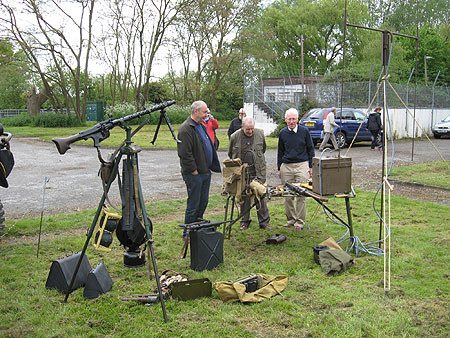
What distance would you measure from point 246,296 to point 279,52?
180ft

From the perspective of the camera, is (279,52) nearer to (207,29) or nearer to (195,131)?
(207,29)

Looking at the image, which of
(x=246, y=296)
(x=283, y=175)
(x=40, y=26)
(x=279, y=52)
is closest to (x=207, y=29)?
(x=40, y=26)

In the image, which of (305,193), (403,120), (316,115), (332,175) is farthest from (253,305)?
(403,120)

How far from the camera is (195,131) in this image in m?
6.00

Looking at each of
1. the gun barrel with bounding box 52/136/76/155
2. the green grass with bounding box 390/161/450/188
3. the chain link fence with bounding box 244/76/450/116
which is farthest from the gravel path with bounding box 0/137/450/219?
the chain link fence with bounding box 244/76/450/116

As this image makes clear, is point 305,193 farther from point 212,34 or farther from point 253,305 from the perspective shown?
point 212,34

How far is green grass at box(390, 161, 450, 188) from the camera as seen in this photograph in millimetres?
10938

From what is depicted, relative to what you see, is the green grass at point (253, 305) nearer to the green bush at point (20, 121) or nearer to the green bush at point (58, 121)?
the green bush at point (58, 121)

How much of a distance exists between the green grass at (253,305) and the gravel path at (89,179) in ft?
6.68

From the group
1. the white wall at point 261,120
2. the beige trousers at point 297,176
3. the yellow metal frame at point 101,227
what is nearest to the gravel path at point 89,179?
the beige trousers at point 297,176

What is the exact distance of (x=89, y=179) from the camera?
38.1ft

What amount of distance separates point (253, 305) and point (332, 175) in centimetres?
Result: 221

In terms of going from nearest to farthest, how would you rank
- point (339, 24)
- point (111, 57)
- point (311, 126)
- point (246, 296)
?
1. point (246, 296)
2. point (311, 126)
3. point (111, 57)
4. point (339, 24)

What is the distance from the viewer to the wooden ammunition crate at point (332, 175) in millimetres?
5691
